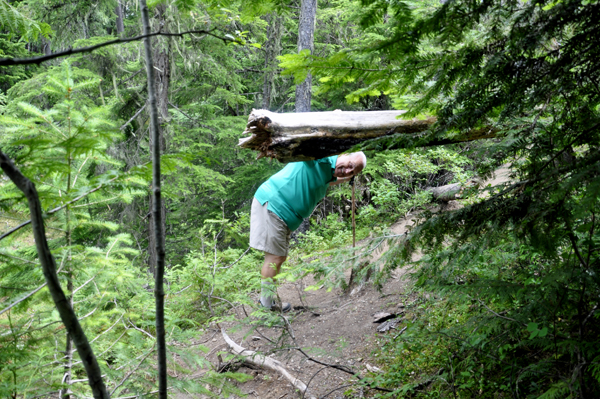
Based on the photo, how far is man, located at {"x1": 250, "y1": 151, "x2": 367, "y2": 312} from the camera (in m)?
4.79

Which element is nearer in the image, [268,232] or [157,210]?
[157,210]

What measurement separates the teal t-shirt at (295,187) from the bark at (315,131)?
3.40ft

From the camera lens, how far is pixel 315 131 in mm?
3547

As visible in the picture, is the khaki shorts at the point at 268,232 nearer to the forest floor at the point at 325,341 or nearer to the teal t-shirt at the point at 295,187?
the teal t-shirt at the point at 295,187

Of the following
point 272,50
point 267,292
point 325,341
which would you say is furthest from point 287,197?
point 272,50

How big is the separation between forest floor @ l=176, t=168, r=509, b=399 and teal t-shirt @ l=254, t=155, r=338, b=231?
1.05 m

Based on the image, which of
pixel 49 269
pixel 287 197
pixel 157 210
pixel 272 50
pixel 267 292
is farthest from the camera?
pixel 272 50

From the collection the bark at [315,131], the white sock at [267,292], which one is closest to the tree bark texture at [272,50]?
the white sock at [267,292]

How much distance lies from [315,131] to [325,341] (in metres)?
2.35

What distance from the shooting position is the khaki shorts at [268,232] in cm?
489

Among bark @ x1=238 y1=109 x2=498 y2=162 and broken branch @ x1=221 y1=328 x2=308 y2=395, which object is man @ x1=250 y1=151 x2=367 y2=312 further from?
bark @ x1=238 y1=109 x2=498 y2=162

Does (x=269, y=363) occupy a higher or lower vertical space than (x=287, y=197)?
lower

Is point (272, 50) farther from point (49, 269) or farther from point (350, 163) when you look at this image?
point (49, 269)

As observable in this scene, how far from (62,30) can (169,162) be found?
9.76m
